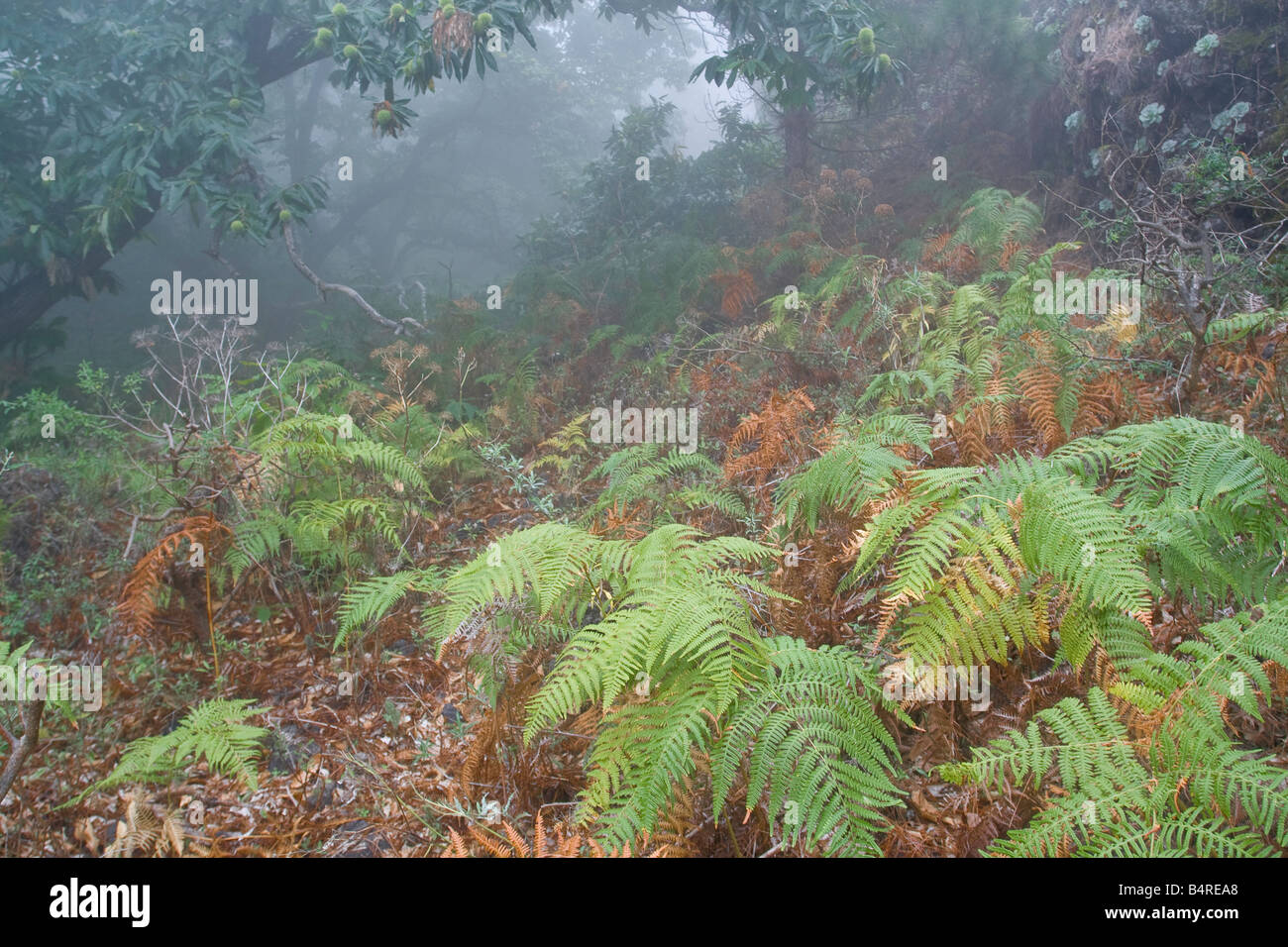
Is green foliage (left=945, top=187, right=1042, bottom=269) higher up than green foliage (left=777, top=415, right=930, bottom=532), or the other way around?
green foliage (left=945, top=187, right=1042, bottom=269)

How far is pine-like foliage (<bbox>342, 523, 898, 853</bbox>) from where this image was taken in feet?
6.63

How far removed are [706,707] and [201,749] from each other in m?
2.09

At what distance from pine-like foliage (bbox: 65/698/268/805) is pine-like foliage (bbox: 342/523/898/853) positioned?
1.07 metres

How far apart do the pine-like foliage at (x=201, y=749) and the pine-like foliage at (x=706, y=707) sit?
3.52ft

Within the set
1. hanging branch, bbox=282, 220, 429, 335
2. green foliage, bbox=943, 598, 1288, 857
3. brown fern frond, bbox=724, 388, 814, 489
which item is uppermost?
hanging branch, bbox=282, 220, 429, 335

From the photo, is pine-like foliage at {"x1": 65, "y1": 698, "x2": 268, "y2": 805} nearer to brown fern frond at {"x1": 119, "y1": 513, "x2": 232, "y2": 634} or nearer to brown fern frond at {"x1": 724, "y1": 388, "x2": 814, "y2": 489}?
A: brown fern frond at {"x1": 119, "y1": 513, "x2": 232, "y2": 634}

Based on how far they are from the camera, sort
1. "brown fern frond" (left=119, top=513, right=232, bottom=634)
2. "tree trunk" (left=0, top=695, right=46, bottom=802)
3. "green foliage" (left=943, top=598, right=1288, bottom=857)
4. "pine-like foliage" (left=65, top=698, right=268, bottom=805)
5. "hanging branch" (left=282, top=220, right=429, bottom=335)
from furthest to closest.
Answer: "hanging branch" (left=282, top=220, right=429, bottom=335) < "brown fern frond" (left=119, top=513, right=232, bottom=634) < "pine-like foliage" (left=65, top=698, right=268, bottom=805) < "tree trunk" (left=0, top=695, right=46, bottom=802) < "green foliage" (left=943, top=598, right=1288, bottom=857)

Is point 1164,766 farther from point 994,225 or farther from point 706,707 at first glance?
point 994,225

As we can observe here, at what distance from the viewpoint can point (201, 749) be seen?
2.98 meters

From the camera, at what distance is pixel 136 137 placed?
7109mm

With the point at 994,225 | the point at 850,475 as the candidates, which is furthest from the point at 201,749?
the point at 994,225

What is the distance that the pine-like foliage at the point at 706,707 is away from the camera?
2020 millimetres

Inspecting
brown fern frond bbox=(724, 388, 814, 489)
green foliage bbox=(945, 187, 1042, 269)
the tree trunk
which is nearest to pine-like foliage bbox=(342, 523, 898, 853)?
brown fern frond bbox=(724, 388, 814, 489)

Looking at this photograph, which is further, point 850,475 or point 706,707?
point 850,475
